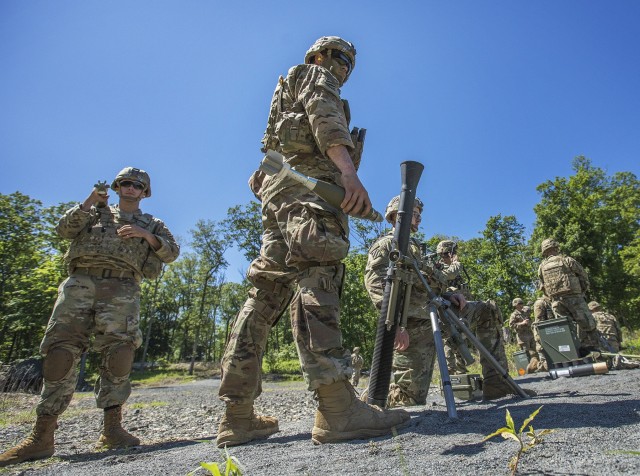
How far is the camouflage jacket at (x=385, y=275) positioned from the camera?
4418 millimetres

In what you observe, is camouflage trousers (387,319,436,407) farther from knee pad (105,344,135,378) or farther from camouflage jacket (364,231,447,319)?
knee pad (105,344,135,378)

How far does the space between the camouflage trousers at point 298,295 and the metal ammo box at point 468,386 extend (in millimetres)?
2560

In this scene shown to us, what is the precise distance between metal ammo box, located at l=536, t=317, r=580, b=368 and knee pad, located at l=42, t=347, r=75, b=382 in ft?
23.0

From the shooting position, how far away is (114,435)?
328 cm

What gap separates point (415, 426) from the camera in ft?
7.72

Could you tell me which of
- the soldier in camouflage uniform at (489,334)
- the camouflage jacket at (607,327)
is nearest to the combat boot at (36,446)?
the soldier in camouflage uniform at (489,334)

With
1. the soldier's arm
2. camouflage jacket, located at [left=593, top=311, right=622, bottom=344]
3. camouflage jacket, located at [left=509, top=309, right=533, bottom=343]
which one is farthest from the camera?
camouflage jacket, located at [left=509, top=309, right=533, bottom=343]

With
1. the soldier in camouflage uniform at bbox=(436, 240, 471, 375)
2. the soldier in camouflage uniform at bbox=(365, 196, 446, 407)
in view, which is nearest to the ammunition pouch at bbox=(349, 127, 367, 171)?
the soldier in camouflage uniform at bbox=(365, 196, 446, 407)

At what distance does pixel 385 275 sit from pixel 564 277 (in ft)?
21.9

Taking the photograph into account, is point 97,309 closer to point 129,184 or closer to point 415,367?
point 129,184

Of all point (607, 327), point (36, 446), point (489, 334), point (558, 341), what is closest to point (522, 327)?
point (607, 327)

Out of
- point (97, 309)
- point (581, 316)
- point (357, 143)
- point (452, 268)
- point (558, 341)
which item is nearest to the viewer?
point (357, 143)

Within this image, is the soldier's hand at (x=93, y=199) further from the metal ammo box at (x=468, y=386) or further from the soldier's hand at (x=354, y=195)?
the metal ammo box at (x=468, y=386)

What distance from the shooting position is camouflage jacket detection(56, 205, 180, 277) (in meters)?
3.65
